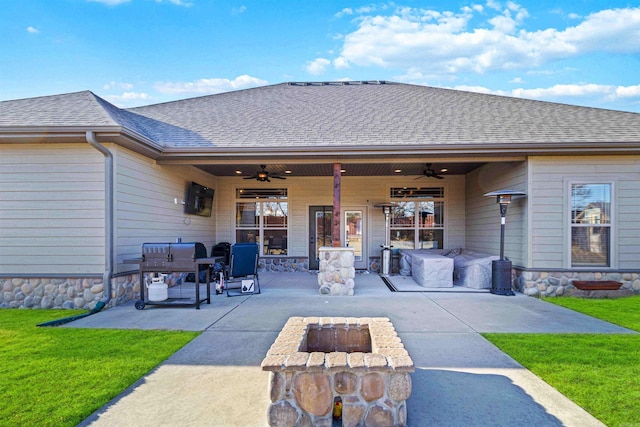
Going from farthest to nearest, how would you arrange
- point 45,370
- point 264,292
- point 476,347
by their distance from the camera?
point 264,292 < point 476,347 < point 45,370

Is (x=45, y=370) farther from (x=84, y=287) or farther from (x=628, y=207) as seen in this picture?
(x=628, y=207)

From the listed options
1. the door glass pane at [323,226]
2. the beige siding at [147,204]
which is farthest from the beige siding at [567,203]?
the beige siding at [147,204]

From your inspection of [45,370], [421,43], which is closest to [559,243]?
[45,370]

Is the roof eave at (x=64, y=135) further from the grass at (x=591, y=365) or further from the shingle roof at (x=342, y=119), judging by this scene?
the grass at (x=591, y=365)

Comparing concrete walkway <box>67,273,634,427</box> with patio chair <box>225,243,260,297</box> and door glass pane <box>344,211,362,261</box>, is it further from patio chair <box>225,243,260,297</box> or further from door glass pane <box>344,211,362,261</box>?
door glass pane <box>344,211,362,261</box>

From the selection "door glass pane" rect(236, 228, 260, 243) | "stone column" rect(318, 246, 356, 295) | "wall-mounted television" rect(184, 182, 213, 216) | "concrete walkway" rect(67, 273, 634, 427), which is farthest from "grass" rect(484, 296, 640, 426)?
"door glass pane" rect(236, 228, 260, 243)

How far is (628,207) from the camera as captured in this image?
6301 mm

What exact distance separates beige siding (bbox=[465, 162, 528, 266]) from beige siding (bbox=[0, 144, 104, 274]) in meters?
7.89

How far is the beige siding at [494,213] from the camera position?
664 cm

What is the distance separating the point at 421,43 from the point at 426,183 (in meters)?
8.55

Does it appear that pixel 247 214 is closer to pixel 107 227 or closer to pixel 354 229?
pixel 354 229

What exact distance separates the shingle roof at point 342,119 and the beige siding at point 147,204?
26.8 inches

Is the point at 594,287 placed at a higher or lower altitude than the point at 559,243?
lower

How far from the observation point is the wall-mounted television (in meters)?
8.03
